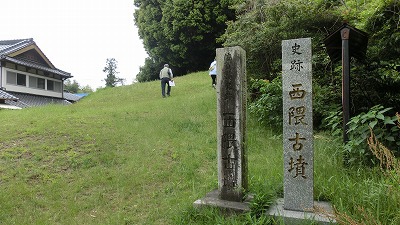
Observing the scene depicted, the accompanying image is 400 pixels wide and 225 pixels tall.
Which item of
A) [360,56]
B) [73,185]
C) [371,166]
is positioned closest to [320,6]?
[360,56]

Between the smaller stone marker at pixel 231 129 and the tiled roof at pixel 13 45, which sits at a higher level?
the tiled roof at pixel 13 45

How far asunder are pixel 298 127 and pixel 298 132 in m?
0.06

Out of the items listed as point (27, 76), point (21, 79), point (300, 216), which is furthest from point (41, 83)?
point (300, 216)

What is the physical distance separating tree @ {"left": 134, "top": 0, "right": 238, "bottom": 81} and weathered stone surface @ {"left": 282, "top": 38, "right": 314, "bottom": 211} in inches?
702

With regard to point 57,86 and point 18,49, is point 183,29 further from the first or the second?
point 57,86

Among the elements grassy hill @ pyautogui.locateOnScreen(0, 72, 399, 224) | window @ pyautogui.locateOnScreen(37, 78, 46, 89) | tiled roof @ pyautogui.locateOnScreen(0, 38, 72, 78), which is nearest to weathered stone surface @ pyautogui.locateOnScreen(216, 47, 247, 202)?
grassy hill @ pyautogui.locateOnScreen(0, 72, 399, 224)

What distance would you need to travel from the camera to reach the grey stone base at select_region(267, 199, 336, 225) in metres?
3.12

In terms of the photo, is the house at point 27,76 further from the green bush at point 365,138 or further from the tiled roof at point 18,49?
the green bush at point 365,138

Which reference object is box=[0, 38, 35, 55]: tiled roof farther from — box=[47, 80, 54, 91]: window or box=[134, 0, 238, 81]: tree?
box=[134, 0, 238, 81]: tree

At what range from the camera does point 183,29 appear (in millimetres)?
22766

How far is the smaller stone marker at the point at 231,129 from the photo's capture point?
3951 millimetres

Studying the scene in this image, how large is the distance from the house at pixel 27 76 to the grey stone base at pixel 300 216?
20004mm

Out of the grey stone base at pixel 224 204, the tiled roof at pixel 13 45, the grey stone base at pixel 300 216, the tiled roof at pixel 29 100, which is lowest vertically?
the grey stone base at pixel 224 204

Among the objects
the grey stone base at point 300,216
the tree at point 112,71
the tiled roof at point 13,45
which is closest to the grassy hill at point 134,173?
the grey stone base at point 300,216
